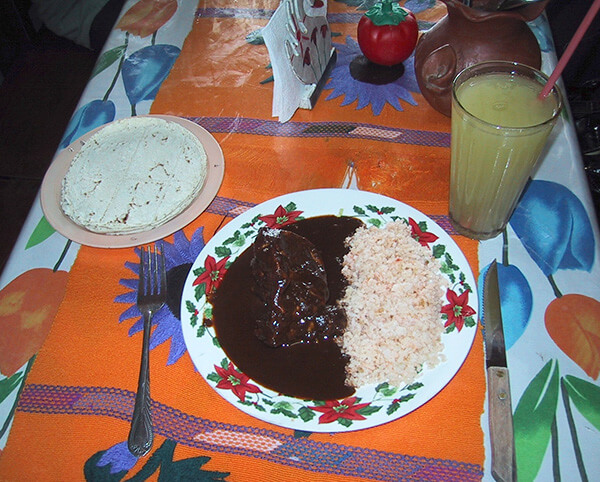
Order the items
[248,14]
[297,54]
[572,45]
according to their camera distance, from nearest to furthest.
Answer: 1. [572,45]
2. [297,54]
3. [248,14]

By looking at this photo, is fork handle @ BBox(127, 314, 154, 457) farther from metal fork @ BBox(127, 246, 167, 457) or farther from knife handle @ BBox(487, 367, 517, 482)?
knife handle @ BBox(487, 367, 517, 482)

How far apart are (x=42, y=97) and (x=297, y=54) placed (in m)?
2.93

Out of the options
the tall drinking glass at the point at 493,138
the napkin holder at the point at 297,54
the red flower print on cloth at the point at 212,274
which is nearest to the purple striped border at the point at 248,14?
the napkin holder at the point at 297,54

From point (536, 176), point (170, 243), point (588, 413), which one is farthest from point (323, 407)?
point (536, 176)

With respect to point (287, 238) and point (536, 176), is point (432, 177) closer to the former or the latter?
point (536, 176)

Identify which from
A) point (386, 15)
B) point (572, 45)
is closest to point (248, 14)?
point (386, 15)

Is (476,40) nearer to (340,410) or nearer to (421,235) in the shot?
(421,235)

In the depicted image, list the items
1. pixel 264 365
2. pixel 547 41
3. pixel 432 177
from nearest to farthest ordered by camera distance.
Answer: pixel 264 365 → pixel 432 177 → pixel 547 41

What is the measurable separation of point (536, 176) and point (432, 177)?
0.32 meters

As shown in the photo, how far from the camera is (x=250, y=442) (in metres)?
1.11

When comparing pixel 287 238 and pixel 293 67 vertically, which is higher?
pixel 293 67

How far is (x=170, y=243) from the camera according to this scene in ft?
4.86

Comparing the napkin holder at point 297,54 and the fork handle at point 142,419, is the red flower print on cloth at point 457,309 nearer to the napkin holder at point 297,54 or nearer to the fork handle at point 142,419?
the fork handle at point 142,419

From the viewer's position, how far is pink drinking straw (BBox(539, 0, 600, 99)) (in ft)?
3.19
